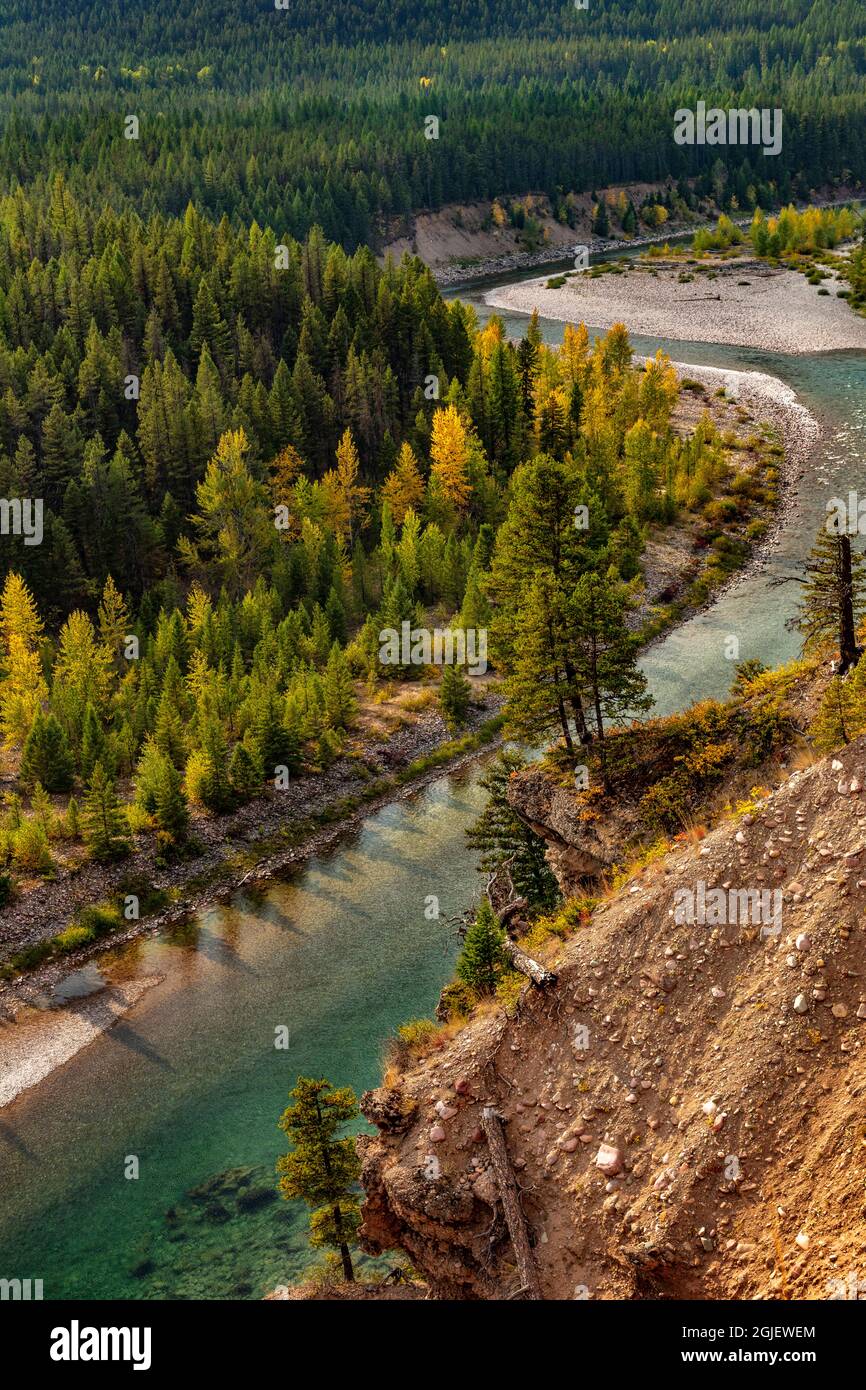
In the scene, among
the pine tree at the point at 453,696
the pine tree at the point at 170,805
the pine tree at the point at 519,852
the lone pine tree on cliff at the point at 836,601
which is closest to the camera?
the lone pine tree on cliff at the point at 836,601

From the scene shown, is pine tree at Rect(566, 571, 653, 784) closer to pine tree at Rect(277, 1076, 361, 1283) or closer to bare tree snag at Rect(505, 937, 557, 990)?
bare tree snag at Rect(505, 937, 557, 990)

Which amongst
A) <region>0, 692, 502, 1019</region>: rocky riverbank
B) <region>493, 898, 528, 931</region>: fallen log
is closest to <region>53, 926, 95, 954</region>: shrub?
<region>0, 692, 502, 1019</region>: rocky riverbank

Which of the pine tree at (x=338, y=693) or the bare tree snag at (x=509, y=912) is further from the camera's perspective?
the pine tree at (x=338, y=693)

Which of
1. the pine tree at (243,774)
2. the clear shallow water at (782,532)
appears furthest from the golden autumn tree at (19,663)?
the clear shallow water at (782,532)

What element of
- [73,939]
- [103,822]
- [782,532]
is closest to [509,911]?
[73,939]

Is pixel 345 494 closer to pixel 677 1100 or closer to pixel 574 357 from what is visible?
pixel 574 357

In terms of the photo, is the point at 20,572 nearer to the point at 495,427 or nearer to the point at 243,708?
the point at 243,708

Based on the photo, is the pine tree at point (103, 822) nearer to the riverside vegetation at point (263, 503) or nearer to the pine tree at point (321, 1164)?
the riverside vegetation at point (263, 503)
